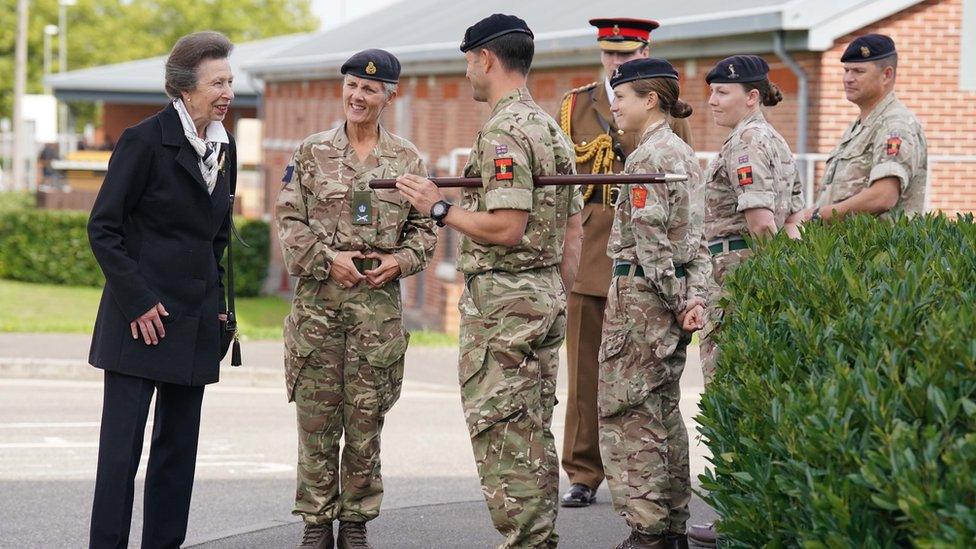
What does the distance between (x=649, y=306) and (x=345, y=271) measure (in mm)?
1215

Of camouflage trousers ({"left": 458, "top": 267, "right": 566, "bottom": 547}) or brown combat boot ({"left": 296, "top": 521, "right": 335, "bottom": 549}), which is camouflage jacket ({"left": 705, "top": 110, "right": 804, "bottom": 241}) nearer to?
camouflage trousers ({"left": 458, "top": 267, "right": 566, "bottom": 547})

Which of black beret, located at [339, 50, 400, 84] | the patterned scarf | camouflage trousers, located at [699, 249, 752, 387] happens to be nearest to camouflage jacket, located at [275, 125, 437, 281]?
black beret, located at [339, 50, 400, 84]

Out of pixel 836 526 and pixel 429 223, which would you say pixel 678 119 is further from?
pixel 836 526

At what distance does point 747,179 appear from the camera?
6.34 metres

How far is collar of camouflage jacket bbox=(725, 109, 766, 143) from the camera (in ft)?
21.3

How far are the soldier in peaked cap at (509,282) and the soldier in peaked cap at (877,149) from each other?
177 cm

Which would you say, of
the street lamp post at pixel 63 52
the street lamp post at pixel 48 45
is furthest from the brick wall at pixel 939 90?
the street lamp post at pixel 48 45

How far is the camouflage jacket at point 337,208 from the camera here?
6074 millimetres

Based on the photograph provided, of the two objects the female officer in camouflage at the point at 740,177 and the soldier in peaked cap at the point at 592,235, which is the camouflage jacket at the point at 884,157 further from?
the soldier in peaked cap at the point at 592,235

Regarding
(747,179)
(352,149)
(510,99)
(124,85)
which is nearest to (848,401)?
(510,99)

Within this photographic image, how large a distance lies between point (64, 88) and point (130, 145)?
4531 centimetres

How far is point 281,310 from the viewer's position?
2405 centimetres

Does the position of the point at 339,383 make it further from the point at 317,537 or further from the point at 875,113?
the point at 875,113

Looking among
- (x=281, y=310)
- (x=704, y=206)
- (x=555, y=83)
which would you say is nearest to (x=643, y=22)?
(x=704, y=206)
